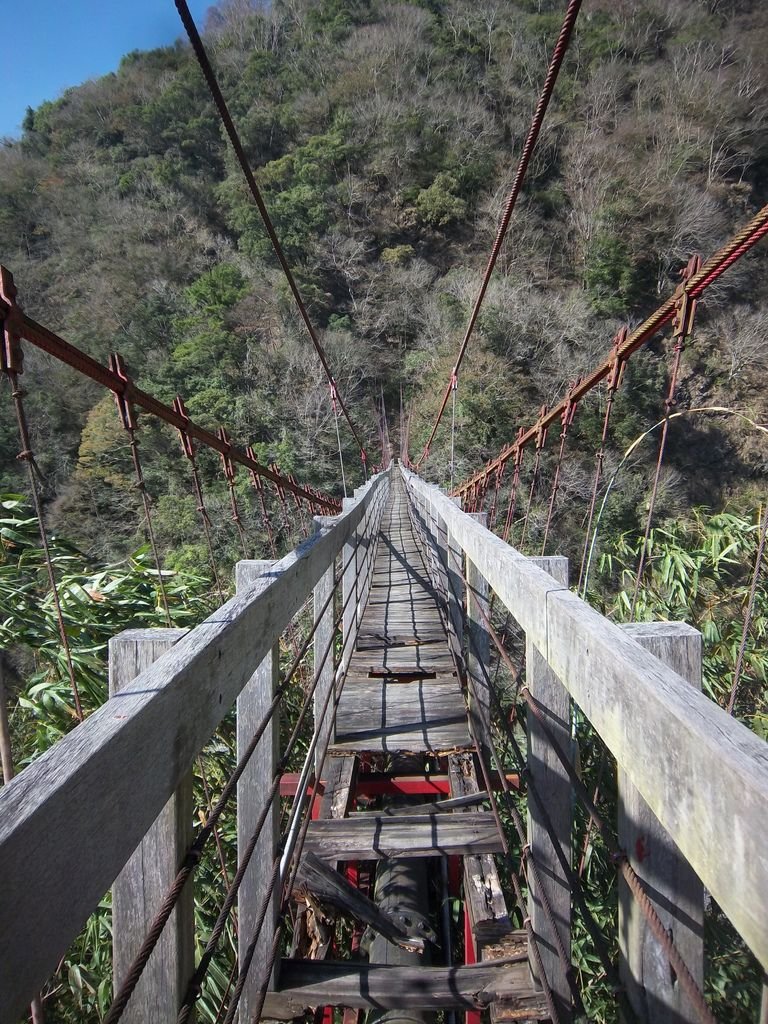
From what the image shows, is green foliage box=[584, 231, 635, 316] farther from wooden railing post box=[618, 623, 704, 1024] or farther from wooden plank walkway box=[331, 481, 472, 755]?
wooden railing post box=[618, 623, 704, 1024]

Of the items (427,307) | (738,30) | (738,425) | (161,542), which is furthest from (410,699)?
(738,30)

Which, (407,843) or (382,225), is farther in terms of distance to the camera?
(382,225)

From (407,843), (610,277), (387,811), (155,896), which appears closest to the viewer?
(155,896)

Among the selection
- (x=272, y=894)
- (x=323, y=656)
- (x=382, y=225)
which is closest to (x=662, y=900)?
(x=272, y=894)

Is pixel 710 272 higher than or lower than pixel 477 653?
higher

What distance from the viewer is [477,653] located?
172cm

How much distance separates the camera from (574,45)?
25.1 m

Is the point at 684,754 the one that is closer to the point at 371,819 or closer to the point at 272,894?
the point at 272,894

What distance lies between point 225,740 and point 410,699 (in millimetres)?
712

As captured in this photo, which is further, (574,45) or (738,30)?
(574,45)

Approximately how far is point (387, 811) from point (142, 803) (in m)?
1.20

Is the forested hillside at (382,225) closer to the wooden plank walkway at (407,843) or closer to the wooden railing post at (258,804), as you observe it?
the wooden plank walkway at (407,843)

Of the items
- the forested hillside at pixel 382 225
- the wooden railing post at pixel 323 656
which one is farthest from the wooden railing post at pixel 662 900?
the forested hillside at pixel 382 225

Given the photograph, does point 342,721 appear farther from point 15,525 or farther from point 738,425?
point 738,425
